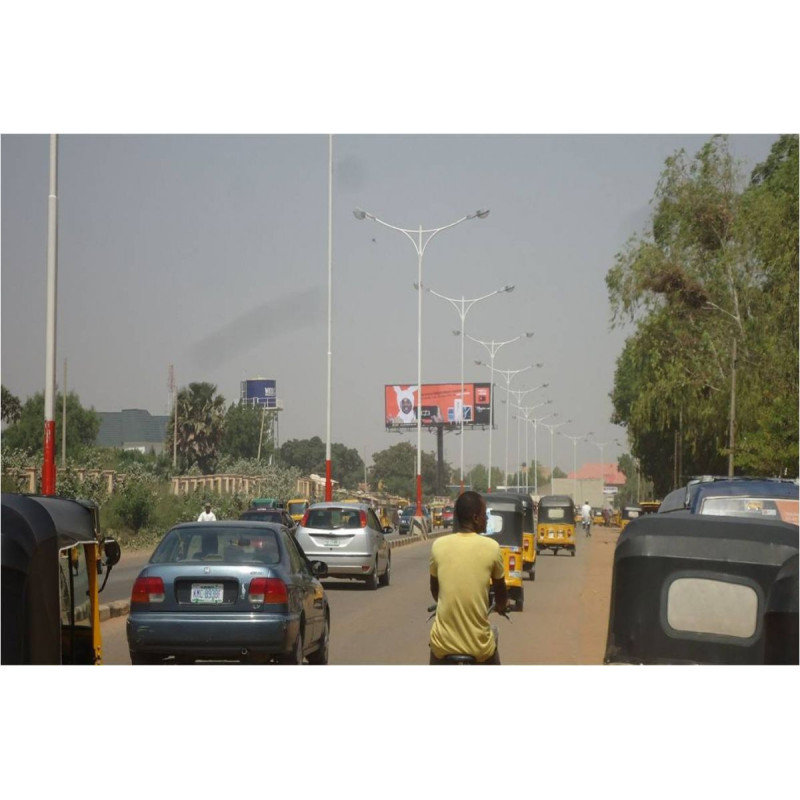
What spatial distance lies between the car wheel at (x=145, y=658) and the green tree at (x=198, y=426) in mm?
A: 80653

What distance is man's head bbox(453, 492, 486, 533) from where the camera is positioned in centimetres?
781

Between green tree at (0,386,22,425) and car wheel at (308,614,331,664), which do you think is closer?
car wheel at (308,614,331,664)

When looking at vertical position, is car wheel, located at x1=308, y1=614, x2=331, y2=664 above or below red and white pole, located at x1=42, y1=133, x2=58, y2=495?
below

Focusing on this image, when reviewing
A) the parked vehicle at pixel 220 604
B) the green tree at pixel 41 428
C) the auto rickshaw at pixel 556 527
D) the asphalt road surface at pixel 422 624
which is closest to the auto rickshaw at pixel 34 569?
the parked vehicle at pixel 220 604

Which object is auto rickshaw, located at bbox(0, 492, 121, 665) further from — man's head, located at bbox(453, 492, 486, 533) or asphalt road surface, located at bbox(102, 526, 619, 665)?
asphalt road surface, located at bbox(102, 526, 619, 665)

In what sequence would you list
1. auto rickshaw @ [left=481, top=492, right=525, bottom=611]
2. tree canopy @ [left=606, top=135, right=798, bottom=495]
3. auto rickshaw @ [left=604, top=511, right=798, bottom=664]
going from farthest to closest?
1. tree canopy @ [left=606, top=135, right=798, bottom=495]
2. auto rickshaw @ [left=481, top=492, right=525, bottom=611]
3. auto rickshaw @ [left=604, top=511, right=798, bottom=664]

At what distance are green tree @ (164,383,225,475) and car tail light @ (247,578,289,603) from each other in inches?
3185

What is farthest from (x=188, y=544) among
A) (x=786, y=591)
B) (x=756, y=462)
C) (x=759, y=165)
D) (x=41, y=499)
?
(x=759, y=165)

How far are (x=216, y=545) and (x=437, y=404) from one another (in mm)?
110318

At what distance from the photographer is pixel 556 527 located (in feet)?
148

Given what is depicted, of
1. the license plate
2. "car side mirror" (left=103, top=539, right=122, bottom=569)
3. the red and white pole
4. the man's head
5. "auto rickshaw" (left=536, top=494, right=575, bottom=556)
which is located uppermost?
the red and white pole

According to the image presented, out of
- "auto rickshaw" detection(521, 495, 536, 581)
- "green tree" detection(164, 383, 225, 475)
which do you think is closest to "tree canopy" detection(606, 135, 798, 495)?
"auto rickshaw" detection(521, 495, 536, 581)

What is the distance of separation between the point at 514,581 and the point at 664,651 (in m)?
12.4

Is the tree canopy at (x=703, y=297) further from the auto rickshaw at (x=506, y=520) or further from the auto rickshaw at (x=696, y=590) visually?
the auto rickshaw at (x=696, y=590)
